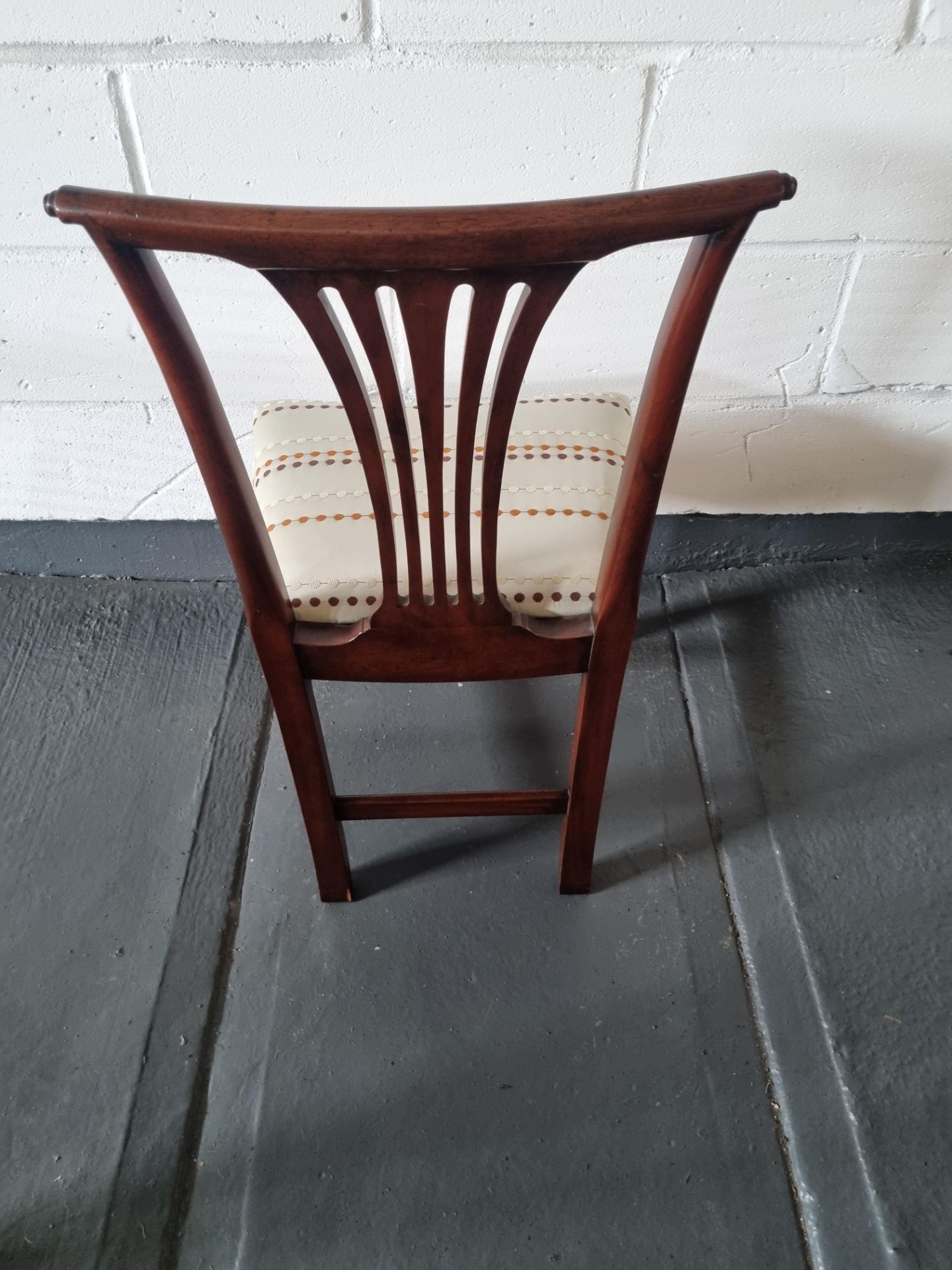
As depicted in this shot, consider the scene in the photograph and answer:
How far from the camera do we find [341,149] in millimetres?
1285

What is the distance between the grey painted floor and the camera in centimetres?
108

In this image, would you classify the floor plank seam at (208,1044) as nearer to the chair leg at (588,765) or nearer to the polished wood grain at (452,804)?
the polished wood grain at (452,804)

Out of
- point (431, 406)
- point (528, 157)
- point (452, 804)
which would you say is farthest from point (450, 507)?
point (528, 157)

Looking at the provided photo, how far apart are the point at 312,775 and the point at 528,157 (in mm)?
864

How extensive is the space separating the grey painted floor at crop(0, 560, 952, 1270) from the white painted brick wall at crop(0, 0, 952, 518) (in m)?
0.42

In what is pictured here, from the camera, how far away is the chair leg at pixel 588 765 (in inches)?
42.1

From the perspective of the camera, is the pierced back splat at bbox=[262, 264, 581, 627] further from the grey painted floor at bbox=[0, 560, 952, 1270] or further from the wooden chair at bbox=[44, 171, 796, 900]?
the grey painted floor at bbox=[0, 560, 952, 1270]

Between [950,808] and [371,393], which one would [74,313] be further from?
[950,808]

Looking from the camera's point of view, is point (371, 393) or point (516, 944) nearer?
point (516, 944)

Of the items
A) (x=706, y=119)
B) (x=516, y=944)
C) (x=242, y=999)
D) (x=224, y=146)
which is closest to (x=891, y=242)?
(x=706, y=119)

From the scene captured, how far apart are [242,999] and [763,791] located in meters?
0.81

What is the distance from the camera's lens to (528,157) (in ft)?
4.26

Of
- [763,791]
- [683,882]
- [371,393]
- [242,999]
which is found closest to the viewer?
[242,999]

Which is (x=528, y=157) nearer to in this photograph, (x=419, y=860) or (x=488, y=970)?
(x=419, y=860)
